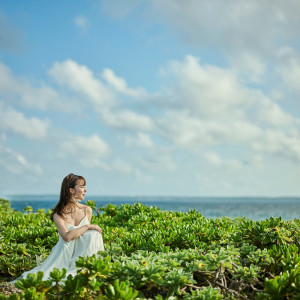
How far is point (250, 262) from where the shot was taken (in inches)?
183

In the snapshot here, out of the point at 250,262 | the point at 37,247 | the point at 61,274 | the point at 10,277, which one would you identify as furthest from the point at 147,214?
the point at 61,274

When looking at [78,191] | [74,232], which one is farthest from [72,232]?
[78,191]

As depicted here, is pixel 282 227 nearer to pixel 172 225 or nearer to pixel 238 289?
pixel 238 289

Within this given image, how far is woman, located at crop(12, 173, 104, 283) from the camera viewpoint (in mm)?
5059

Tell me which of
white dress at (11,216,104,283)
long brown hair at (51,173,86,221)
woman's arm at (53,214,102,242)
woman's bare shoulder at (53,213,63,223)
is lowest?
white dress at (11,216,104,283)

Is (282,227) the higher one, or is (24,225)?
(282,227)

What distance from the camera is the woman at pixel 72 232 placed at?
506 centimetres

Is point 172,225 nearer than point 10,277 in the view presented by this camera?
No

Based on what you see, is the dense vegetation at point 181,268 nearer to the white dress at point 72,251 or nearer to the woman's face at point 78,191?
the white dress at point 72,251

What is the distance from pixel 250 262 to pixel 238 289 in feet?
2.25

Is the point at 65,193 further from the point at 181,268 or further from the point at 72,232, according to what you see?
the point at 181,268

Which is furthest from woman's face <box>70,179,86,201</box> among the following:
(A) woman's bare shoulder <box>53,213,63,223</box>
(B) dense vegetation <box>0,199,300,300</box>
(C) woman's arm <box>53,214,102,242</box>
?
(B) dense vegetation <box>0,199,300,300</box>

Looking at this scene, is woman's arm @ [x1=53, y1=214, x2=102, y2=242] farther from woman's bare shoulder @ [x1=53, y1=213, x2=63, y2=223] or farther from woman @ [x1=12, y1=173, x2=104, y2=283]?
woman's bare shoulder @ [x1=53, y1=213, x2=63, y2=223]

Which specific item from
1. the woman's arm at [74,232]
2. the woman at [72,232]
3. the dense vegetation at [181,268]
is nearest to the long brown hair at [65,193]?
the woman at [72,232]
